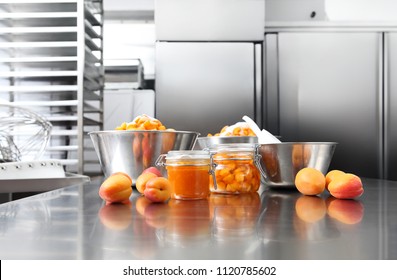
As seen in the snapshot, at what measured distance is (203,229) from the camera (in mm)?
508

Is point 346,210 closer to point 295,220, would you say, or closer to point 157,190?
point 295,220

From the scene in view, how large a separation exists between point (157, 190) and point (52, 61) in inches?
73.3

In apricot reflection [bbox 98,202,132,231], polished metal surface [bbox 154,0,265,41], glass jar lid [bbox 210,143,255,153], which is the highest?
polished metal surface [bbox 154,0,265,41]

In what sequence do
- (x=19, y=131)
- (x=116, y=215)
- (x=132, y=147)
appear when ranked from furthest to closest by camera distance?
1. (x=19, y=131)
2. (x=132, y=147)
3. (x=116, y=215)

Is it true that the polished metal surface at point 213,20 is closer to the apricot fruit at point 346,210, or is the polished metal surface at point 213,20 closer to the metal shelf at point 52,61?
the metal shelf at point 52,61

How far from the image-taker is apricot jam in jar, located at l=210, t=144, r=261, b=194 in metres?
0.90

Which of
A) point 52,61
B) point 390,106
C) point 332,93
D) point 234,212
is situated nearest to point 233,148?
point 234,212

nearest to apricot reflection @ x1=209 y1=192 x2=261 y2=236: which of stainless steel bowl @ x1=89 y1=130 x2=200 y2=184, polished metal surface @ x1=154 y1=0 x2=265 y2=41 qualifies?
stainless steel bowl @ x1=89 y1=130 x2=200 y2=184

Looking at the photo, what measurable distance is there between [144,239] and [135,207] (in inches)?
11.0

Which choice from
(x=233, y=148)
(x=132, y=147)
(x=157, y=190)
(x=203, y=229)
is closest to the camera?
(x=203, y=229)

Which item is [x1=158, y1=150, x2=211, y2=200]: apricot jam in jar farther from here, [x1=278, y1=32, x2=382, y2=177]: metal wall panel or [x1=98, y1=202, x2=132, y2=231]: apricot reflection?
[x1=278, y1=32, x2=382, y2=177]: metal wall panel

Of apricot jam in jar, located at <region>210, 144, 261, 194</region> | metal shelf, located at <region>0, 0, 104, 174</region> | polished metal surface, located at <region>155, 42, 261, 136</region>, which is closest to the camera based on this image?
apricot jam in jar, located at <region>210, 144, 261, 194</region>

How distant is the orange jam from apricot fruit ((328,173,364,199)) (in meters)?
0.27

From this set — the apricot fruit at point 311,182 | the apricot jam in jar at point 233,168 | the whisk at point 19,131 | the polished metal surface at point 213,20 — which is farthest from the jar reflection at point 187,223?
the polished metal surface at point 213,20
